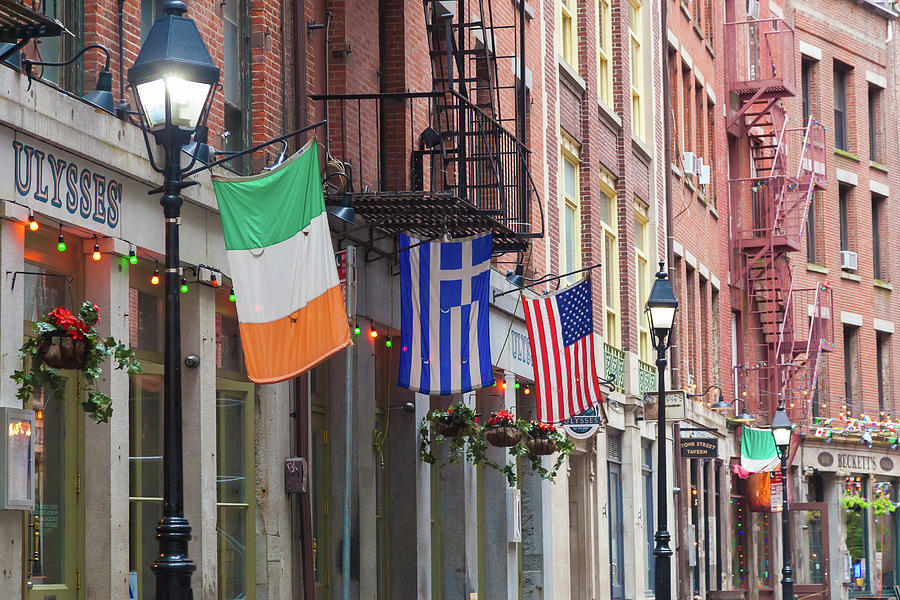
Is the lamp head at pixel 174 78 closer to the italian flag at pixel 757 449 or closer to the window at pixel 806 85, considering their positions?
the italian flag at pixel 757 449

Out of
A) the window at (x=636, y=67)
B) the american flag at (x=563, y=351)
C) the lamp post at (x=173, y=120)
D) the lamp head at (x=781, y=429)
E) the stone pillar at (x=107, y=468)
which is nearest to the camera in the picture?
the lamp post at (x=173, y=120)

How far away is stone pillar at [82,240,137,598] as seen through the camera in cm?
1114

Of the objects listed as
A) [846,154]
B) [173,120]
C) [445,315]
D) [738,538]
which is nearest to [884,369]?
[846,154]

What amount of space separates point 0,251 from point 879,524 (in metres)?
37.0

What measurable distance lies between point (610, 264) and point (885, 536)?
1956 centimetres

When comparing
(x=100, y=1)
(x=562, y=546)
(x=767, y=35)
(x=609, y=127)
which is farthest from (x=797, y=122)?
(x=100, y=1)

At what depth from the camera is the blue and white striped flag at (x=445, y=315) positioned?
1623 cm

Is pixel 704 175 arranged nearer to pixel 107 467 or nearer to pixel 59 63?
pixel 107 467

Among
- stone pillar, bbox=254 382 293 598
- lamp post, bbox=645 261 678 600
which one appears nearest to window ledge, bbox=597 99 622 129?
lamp post, bbox=645 261 678 600

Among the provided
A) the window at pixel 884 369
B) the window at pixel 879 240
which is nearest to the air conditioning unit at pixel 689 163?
→ the window at pixel 884 369

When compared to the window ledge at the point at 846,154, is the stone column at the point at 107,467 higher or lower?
lower

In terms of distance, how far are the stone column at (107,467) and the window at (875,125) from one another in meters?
38.8

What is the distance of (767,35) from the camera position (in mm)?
38281

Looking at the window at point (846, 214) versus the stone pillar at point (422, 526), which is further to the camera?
the window at point (846, 214)
